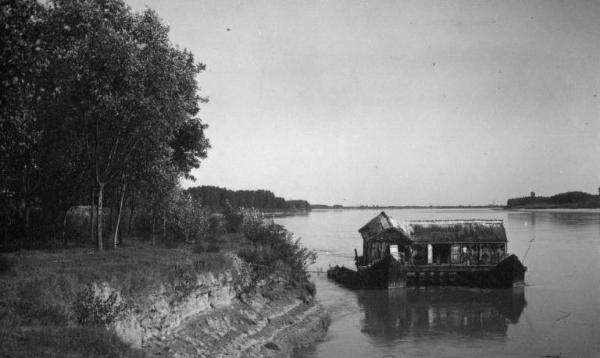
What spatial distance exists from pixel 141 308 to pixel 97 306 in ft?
7.60

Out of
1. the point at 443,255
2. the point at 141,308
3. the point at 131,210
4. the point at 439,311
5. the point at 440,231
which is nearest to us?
the point at 141,308

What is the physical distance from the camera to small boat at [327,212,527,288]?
1969 inches

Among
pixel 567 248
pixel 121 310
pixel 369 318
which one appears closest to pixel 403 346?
pixel 369 318

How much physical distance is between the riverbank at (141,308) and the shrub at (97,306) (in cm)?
3

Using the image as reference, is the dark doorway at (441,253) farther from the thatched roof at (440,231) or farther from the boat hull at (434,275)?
the thatched roof at (440,231)

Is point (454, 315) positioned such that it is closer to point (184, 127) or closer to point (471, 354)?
point (471, 354)

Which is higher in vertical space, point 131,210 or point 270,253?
point 131,210

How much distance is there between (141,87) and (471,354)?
2496 cm

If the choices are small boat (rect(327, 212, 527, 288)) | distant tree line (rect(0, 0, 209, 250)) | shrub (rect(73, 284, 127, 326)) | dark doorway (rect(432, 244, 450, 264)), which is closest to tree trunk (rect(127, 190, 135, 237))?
distant tree line (rect(0, 0, 209, 250))

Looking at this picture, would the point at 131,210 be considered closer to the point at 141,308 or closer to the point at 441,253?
the point at 141,308

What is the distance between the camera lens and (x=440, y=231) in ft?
168

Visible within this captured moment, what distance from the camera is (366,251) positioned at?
52.9m

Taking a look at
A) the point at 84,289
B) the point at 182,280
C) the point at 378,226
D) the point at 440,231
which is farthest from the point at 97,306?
the point at 440,231

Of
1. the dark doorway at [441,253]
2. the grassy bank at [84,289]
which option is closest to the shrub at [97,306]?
the grassy bank at [84,289]
